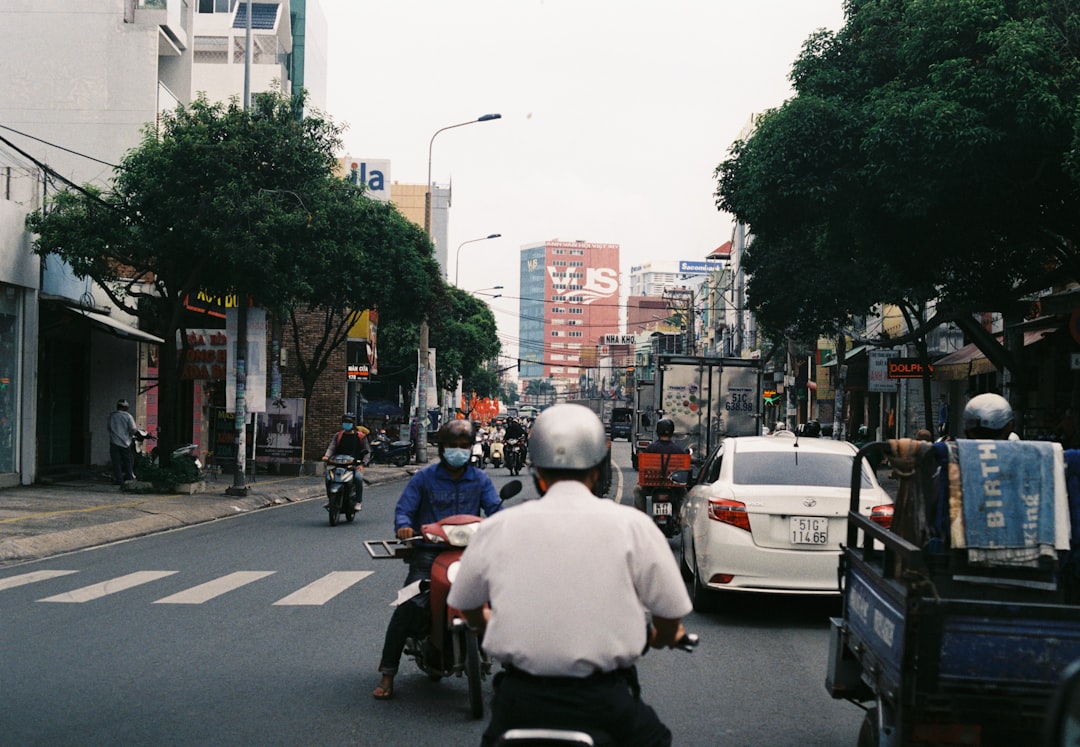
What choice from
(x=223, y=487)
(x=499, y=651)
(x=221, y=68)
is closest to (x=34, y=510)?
(x=223, y=487)

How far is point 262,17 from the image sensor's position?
59.2 metres

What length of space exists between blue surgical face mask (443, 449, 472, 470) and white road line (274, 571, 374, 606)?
4.02m

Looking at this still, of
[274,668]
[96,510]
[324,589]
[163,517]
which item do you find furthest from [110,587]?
[96,510]

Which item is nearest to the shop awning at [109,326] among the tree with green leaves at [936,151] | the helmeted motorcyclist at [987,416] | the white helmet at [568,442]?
the tree with green leaves at [936,151]

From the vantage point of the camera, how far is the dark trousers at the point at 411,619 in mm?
7227

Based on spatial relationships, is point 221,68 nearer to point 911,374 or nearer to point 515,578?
point 911,374

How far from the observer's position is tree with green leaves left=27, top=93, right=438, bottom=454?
75.2 feet

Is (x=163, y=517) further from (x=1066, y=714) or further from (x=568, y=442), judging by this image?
(x=1066, y=714)

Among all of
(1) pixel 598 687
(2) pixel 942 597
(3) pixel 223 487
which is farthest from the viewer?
(3) pixel 223 487

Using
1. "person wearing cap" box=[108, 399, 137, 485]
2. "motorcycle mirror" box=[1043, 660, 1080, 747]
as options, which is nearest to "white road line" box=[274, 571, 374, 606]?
"motorcycle mirror" box=[1043, 660, 1080, 747]

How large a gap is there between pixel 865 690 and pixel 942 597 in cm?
125

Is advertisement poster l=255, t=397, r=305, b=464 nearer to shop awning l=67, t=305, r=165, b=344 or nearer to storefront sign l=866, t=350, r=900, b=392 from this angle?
shop awning l=67, t=305, r=165, b=344

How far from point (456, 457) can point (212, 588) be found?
18.0ft

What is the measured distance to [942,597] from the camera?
16.5 ft
